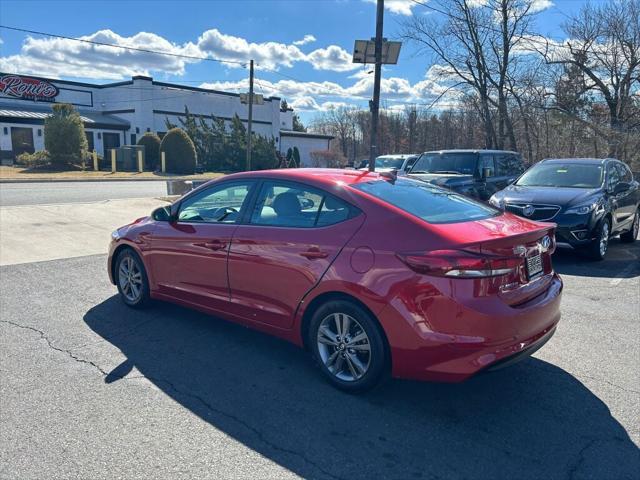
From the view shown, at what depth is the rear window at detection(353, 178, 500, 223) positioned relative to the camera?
12.0ft

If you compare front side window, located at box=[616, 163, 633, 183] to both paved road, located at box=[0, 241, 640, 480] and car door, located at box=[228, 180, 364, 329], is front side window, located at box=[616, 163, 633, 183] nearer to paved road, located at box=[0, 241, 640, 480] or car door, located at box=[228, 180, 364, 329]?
paved road, located at box=[0, 241, 640, 480]

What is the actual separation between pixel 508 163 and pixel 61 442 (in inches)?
499

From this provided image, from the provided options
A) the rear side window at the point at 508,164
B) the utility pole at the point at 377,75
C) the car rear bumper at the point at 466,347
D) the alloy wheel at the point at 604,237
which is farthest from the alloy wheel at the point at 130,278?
the utility pole at the point at 377,75

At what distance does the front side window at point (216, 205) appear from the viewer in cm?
445

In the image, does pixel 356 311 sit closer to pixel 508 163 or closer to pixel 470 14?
pixel 508 163

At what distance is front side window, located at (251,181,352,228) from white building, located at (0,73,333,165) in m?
34.5

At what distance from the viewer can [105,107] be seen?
42656 mm

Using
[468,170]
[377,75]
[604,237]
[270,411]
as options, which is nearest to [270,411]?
[270,411]

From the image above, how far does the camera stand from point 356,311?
136 inches

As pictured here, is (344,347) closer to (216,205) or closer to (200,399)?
(200,399)

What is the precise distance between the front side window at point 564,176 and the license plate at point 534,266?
589cm

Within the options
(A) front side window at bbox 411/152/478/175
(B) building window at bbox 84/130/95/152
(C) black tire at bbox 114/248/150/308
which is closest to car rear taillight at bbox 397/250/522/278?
(C) black tire at bbox 114/248/150/308

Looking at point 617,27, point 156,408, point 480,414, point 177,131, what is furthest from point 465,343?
point 177,131

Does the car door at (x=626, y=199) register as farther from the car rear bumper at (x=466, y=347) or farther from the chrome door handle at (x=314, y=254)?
the chrome door handle at (x=314, y=254)
